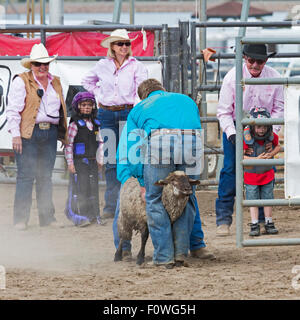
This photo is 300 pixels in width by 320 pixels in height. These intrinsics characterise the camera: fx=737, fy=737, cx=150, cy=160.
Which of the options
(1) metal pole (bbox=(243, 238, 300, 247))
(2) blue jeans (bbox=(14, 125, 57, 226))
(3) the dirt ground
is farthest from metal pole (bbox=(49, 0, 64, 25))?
(1) metal pole (bbox=(243, 238, 300, 247))

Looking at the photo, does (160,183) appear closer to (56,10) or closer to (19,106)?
(19,106)

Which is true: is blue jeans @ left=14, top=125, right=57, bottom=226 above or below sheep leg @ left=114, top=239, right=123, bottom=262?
above

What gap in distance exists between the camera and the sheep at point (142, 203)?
19.3 ft

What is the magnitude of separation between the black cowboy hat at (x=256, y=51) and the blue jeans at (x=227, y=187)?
0.88 m

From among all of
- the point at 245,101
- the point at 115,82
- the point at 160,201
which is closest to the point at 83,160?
the point at 115,82

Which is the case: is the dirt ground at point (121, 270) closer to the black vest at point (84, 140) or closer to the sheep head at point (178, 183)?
the sheep head at point (178, 183)

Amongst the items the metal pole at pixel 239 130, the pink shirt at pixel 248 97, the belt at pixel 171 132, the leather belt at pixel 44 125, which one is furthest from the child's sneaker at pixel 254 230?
the leather belt at pixel 44 125

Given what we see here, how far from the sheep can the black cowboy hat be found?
5.47ft

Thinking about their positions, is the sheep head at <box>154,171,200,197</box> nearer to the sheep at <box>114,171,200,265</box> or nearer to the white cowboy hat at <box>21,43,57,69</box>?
the sheep at <box>114,171,200,265</box>

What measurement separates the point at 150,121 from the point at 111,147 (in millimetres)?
2773

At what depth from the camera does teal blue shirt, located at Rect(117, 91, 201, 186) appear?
593 centimetres

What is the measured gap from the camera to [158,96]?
599cm

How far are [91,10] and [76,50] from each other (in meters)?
37.0
